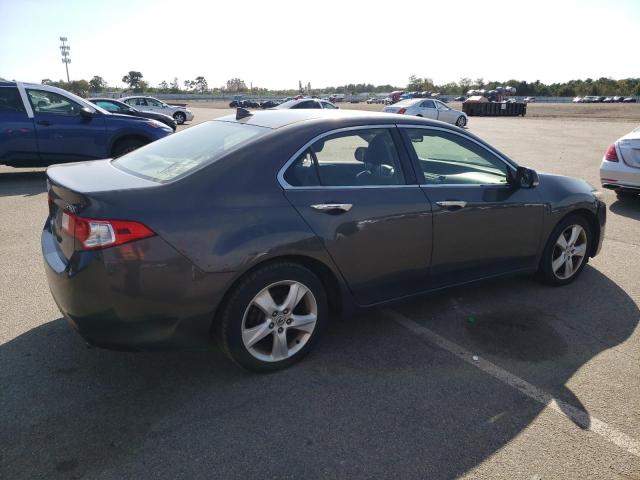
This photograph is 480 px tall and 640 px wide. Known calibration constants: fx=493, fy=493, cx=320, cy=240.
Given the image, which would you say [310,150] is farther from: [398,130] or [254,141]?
[398,130]

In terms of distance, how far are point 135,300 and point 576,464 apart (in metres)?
2.39

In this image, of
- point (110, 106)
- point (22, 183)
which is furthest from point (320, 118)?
point (110, 106)

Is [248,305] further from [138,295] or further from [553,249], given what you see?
[553,249]

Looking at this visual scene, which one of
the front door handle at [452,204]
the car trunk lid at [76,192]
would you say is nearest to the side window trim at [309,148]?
the front door handle at [452,204]

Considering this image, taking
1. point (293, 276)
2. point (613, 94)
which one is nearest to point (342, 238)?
point (293, 276)

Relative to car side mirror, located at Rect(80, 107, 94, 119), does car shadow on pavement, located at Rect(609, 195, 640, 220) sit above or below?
below

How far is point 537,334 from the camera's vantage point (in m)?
3.76

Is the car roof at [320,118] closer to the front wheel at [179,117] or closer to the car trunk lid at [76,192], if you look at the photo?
the car trunk lid at [76,192]

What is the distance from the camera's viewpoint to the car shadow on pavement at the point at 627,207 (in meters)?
7.56

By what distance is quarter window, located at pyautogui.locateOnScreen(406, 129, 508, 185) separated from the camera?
3.79 meters

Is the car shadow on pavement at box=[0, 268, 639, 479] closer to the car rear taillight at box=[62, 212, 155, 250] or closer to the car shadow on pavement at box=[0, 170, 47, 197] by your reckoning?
the car rear taillight at box=[62, 212, 155, 250]

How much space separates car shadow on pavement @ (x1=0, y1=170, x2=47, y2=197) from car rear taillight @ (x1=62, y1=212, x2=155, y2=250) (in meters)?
6.82

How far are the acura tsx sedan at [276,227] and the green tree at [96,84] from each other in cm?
11570

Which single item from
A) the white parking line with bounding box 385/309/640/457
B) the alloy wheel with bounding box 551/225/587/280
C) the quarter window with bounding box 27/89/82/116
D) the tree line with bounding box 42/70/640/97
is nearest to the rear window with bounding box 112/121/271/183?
the white parking line with bounding box 385/309/640/457
